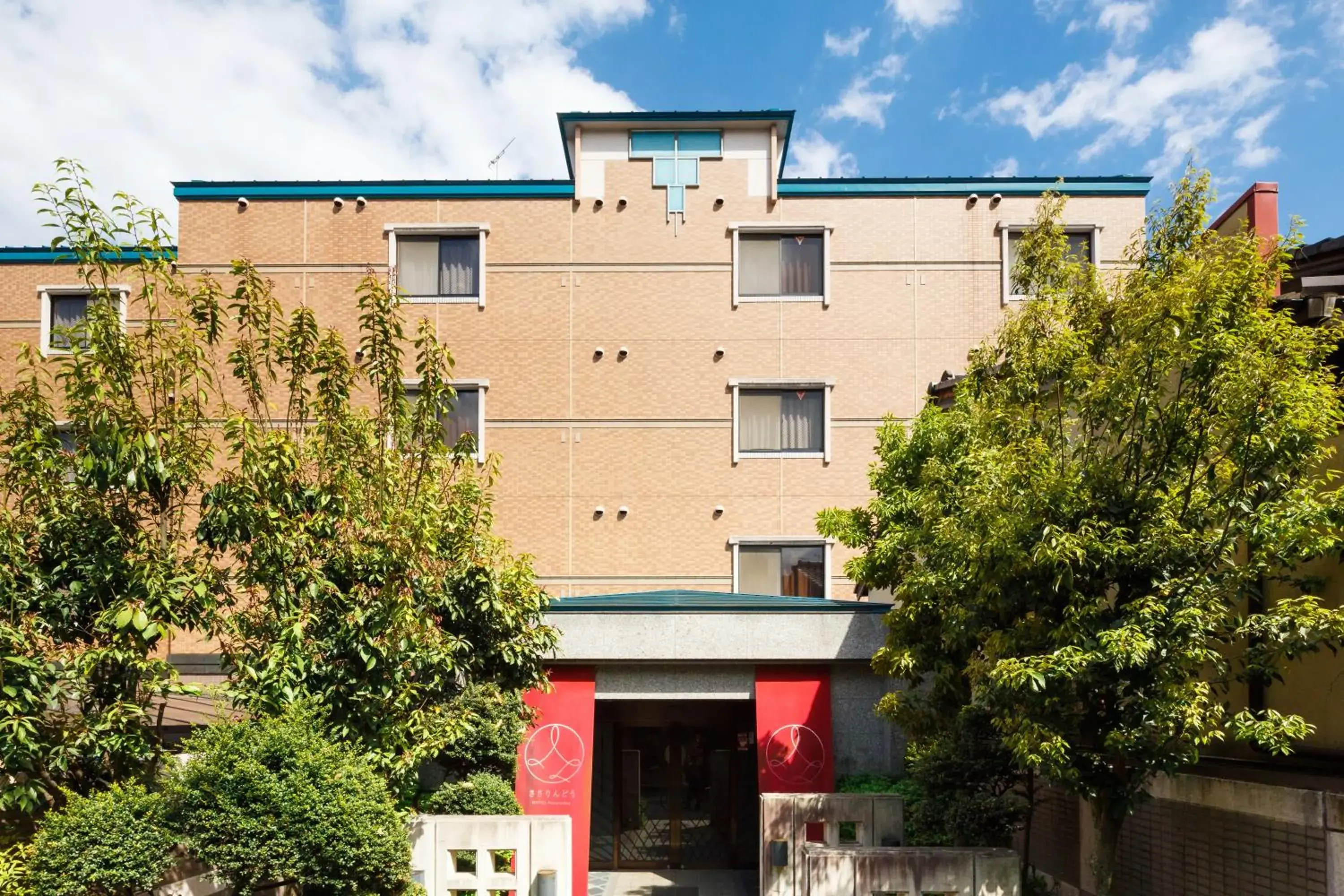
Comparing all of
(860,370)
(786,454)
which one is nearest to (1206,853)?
(786,454)

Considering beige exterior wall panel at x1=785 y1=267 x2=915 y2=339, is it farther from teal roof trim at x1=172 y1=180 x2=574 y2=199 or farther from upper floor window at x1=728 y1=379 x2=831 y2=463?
teal roof trim at x1=172 y1=180 x2=574 y2=199

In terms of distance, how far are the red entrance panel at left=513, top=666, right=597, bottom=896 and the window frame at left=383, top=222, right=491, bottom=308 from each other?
9561 millimetres

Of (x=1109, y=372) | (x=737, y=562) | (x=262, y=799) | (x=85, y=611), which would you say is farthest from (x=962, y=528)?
(x=737, y=562)

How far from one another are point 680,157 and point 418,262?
623 cm

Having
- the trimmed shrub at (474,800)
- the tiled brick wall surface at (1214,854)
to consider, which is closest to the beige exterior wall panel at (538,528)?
the trimmed shrub at (474,800)

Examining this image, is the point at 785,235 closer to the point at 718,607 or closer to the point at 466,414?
the point at 466,414

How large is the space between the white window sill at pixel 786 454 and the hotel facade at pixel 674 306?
5 cm

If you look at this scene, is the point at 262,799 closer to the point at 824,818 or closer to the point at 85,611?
the point at 85,611

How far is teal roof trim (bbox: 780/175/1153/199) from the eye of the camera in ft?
76.5

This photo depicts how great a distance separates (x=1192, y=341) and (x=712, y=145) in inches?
629

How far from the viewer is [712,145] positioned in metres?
23.5

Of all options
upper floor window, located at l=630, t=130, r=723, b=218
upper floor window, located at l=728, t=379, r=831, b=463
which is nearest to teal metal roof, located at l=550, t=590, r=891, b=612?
upper floor window, located at l=728, t=379, r=831, b=463

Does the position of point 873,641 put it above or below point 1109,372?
below

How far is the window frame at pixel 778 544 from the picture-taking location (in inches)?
885
